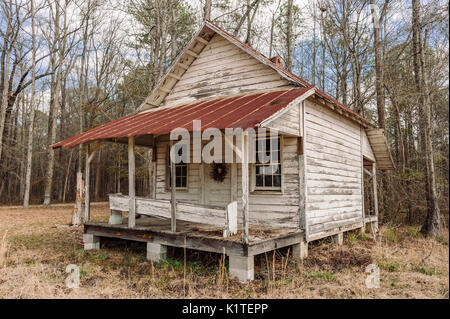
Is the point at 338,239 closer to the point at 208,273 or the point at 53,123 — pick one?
the point at 208,273

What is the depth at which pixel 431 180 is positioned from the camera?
11508 mm

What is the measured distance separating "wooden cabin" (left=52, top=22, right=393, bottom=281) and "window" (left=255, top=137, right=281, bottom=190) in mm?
29

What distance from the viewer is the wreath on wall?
9.42 metres

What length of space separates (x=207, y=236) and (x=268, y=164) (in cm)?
272

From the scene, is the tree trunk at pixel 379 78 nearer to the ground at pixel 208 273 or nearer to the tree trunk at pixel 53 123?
the ground at pixel 208 273

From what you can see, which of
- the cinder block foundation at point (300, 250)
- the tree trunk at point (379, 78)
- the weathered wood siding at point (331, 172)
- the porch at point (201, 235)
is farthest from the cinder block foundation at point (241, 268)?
the tree trunk at point (379, 78)

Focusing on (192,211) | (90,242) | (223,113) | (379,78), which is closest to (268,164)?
(223,113)

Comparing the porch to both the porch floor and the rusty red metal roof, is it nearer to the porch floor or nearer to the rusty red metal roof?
the porch floor

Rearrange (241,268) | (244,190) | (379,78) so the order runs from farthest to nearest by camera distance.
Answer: (379,78)
(244,190)
(241,268)

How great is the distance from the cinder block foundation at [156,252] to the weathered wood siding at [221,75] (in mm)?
4733

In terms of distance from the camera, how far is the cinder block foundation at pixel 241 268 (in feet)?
20.3

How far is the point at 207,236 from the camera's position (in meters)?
6.96

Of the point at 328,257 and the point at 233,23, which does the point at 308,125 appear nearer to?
the point at 328,257
